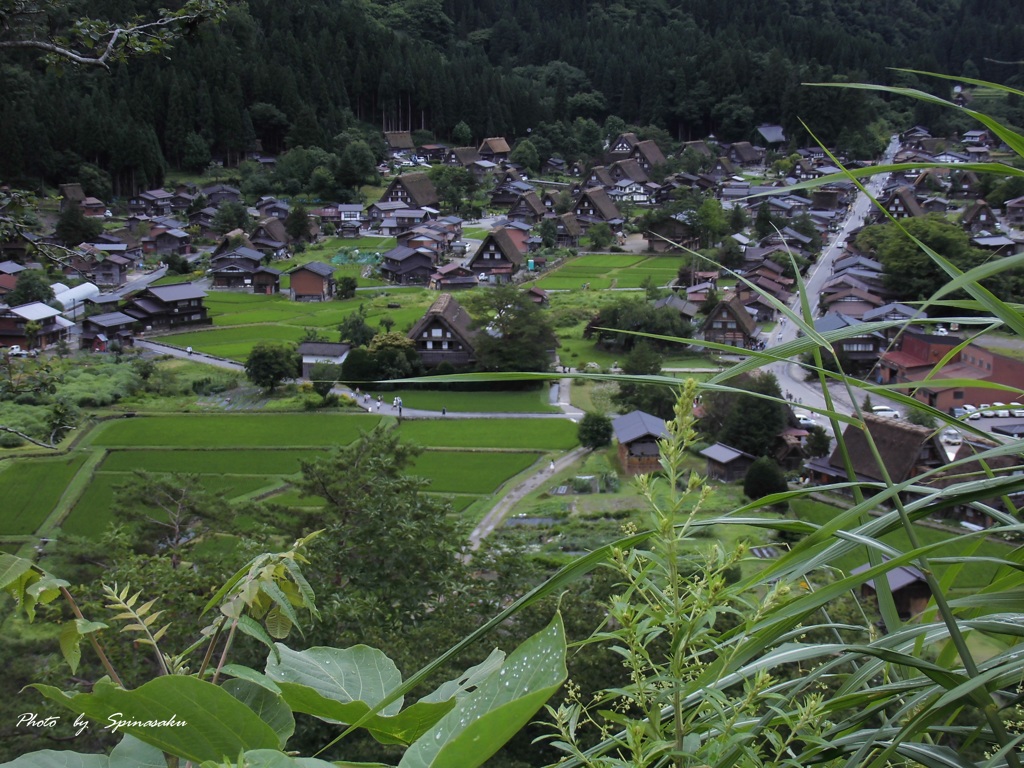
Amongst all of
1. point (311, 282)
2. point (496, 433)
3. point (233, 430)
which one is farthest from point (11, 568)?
point (311, 282)

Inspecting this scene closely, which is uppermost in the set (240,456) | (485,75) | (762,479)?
(762,479)

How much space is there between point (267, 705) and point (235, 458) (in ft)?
41.4

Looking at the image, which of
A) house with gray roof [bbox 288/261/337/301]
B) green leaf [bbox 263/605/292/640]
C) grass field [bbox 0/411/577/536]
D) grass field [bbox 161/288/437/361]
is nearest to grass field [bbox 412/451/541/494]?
grass field [bbox 0/411/577/536]

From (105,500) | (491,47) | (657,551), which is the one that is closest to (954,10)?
(491,47)

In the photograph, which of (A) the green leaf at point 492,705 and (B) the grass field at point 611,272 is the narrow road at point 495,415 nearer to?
(B) the grass field at point 611,272

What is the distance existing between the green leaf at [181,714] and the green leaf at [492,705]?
0.12 meters

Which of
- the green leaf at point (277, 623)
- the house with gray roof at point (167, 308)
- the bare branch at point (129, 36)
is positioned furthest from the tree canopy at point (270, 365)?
the green leaf at point (277, 623)

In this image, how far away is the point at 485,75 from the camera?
38875mm

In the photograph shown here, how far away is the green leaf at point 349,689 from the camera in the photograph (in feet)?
2.39

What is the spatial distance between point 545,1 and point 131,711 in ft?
183

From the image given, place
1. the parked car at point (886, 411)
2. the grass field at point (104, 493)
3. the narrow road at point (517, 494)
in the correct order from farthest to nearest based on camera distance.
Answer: the parked car at point (886, 411) → the grass field at point (104, 493) → the narrow road at point (517, 494)

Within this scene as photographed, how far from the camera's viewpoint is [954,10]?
165ft

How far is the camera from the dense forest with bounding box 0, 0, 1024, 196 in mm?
29891

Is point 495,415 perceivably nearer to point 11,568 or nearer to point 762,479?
point 762,479
